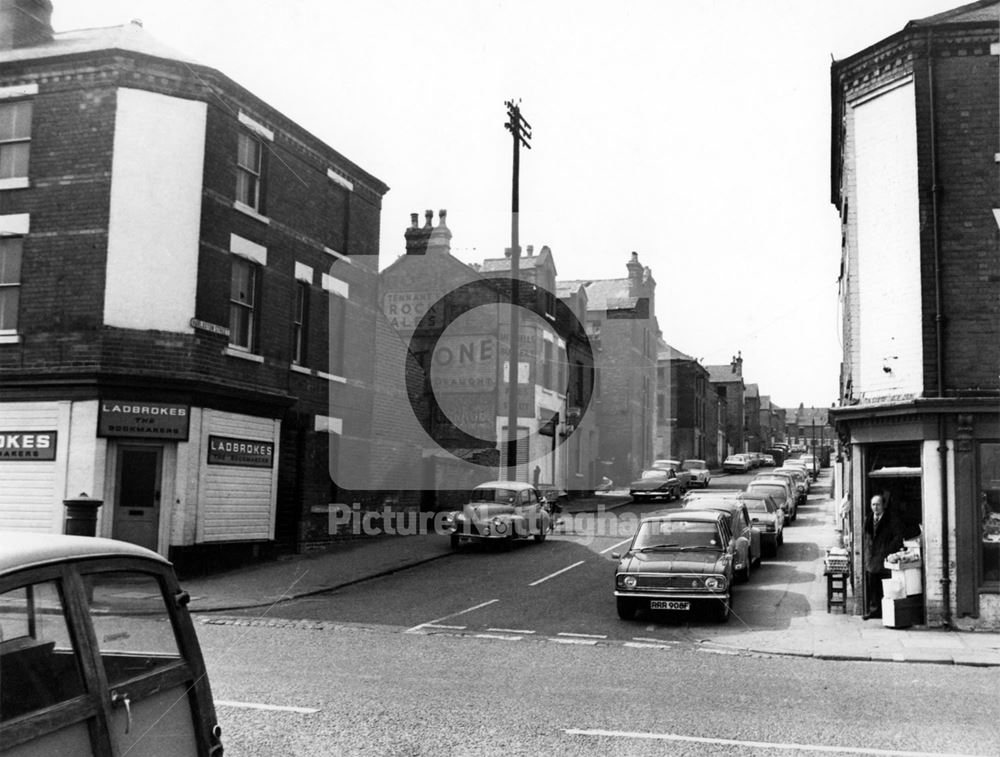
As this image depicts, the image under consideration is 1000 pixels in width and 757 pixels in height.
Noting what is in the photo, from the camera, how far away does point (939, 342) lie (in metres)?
13.4

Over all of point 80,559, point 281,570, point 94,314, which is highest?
point 94,314

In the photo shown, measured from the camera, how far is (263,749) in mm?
6488

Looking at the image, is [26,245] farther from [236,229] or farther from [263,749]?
[263,749]

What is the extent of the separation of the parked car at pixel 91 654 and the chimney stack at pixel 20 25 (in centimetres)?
1907

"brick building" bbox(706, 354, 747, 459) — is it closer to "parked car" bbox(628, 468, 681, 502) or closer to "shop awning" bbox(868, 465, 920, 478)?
"parked car" bbox(628, 468, 681, 502)

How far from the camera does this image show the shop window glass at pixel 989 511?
1295 centimetres

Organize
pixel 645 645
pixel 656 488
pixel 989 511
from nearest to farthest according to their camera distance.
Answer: pixel 645 645, pixel 989 511, pixel 656 488

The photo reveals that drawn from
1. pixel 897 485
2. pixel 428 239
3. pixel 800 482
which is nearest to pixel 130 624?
pixel 897 485

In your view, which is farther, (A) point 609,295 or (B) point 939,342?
(A) point 609,295

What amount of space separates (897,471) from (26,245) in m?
16.4

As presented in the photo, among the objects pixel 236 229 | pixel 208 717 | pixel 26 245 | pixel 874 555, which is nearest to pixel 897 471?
pixel 874 555

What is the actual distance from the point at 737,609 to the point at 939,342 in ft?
17.4

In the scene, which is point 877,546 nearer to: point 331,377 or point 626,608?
point 626,608

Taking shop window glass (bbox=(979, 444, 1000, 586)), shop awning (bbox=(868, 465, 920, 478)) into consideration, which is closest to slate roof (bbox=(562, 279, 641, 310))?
shop awning (bbox=(868, 465, 920, 478))
